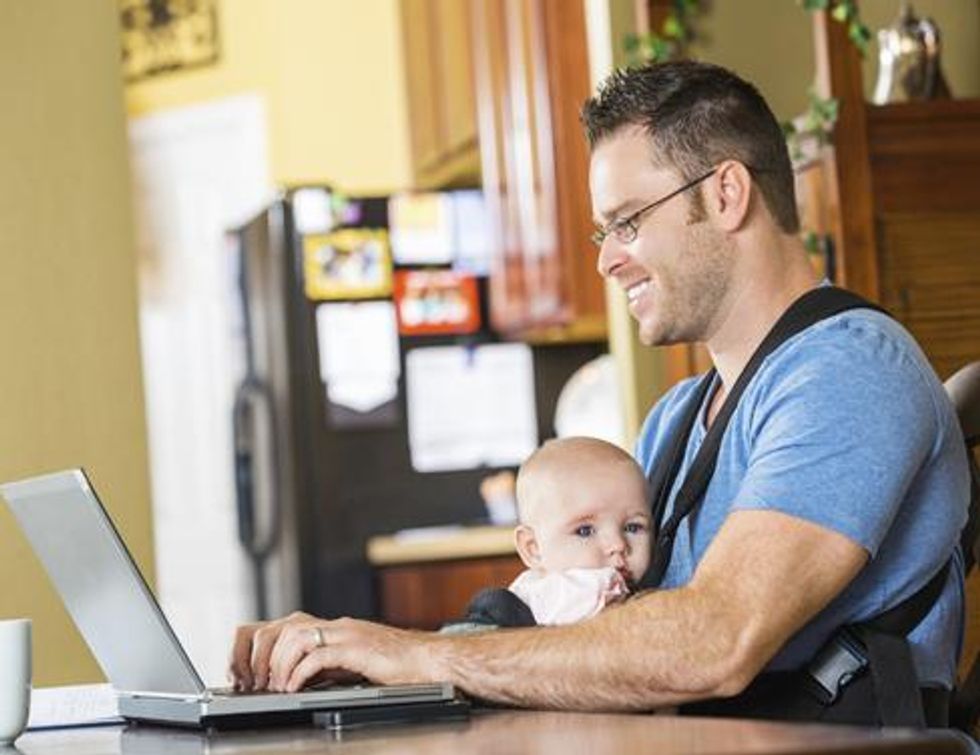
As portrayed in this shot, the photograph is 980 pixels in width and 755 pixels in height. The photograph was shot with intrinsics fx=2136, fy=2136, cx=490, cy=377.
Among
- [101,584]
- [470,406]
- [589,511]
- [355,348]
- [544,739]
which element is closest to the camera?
[544,739]

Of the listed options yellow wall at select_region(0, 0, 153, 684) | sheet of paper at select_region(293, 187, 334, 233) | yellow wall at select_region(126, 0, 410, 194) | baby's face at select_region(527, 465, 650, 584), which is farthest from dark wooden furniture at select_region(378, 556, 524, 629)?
baby's face at select_region(527, 465, 650, 584)

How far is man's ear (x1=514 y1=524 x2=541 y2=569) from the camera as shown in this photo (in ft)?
7.42

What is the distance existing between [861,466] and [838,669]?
194mm

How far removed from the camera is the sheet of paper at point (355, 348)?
23.4ft

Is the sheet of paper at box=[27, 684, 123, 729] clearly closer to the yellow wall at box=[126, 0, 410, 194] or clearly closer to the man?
the man

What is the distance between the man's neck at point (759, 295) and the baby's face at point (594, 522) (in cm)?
23

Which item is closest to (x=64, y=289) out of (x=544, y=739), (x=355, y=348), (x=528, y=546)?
(x=528, y=546)

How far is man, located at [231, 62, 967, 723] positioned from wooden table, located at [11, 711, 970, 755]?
0.45 feet

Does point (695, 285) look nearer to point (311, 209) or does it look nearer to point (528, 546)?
point (528, 546)

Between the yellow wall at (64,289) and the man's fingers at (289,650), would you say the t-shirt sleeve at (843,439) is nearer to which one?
the man's fingers at (289,650)

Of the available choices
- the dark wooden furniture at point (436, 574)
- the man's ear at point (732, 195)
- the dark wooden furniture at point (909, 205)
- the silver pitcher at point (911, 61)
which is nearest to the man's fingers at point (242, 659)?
the man's ear at point (732, 195)

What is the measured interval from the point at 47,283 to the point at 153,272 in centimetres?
570

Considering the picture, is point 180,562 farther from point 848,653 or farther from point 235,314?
point 848,653

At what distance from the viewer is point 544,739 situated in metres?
1.48
